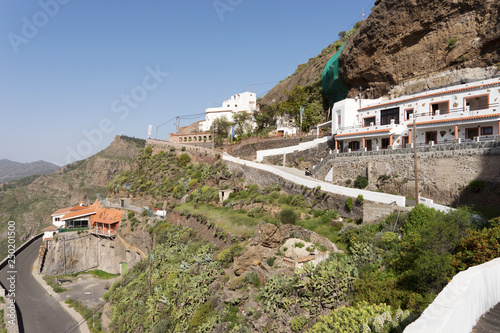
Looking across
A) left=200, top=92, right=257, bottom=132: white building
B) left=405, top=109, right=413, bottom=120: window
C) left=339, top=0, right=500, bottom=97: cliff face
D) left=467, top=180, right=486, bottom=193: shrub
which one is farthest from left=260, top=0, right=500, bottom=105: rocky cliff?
left=200, top=92, right=257, bottom=132: white building

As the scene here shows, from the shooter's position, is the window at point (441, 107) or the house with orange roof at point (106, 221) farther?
the house with orange roof at point (106, 221)

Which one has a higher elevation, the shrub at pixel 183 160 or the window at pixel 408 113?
the window at pixel 408 113

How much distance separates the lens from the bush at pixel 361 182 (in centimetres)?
2306

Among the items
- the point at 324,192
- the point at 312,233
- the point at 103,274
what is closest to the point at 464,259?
the point at 312,233

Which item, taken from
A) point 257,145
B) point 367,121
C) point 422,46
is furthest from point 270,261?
point 422,46

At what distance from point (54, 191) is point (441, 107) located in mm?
127483

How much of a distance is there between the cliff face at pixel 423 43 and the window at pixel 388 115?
15.3 feet

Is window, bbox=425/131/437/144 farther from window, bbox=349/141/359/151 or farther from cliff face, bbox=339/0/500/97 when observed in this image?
cliff face, bbox=339/0/500/97

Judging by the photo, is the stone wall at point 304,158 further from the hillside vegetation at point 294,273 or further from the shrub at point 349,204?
the shrub at point 349,204

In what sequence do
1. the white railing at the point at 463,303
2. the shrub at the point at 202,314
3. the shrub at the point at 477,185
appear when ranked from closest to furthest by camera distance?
the white railing at the point at 463,303
the shrub at the point at 202,314
the shrub at the point at 477,185

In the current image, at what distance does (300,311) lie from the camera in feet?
44.3

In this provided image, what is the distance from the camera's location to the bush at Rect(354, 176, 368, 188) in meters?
23.1

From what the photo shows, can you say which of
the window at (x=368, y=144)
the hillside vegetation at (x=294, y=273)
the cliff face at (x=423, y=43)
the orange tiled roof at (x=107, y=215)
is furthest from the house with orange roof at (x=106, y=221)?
the cliff face at (x=423, y=43)

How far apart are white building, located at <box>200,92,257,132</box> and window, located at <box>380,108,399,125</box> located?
37491mm
